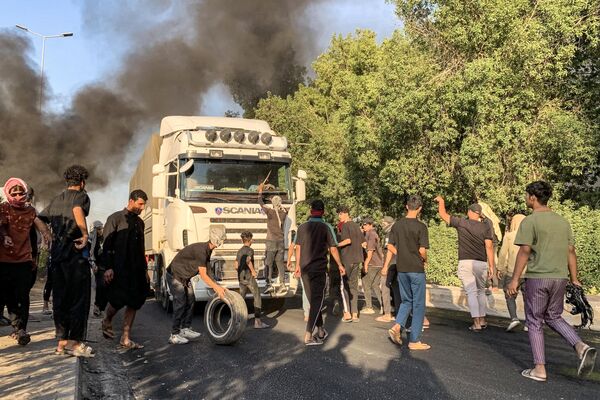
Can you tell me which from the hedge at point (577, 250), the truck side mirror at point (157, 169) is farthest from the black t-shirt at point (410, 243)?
the hedge at point (577, 250)

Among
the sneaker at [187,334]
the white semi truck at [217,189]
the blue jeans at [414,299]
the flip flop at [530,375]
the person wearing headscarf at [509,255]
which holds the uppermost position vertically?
the white semi truck at [217,189]

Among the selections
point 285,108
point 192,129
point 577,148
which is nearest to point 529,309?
point 192,129

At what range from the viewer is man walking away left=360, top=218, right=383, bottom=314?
9.74m

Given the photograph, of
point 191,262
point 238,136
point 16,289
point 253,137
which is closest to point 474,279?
point 191,262

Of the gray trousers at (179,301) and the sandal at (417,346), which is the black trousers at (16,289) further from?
the sandal at (417,346)

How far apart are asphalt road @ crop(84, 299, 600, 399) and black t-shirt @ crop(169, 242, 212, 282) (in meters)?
0.86

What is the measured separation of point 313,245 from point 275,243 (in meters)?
2.35

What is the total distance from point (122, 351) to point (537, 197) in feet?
15.8

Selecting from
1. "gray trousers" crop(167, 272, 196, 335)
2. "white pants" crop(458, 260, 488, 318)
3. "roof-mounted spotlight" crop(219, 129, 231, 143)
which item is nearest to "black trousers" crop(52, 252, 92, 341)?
"gray trousers" crop(167, 272, 196, 335)

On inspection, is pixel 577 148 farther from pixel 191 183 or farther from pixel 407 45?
pixel 191 183

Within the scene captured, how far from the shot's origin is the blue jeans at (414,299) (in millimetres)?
6348

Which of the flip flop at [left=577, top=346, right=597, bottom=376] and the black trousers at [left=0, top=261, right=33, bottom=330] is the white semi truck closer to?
the black trousers at [left=0, top=261, right=33, bottom=330]

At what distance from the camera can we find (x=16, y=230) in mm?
6289

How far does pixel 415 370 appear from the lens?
5.34 m
